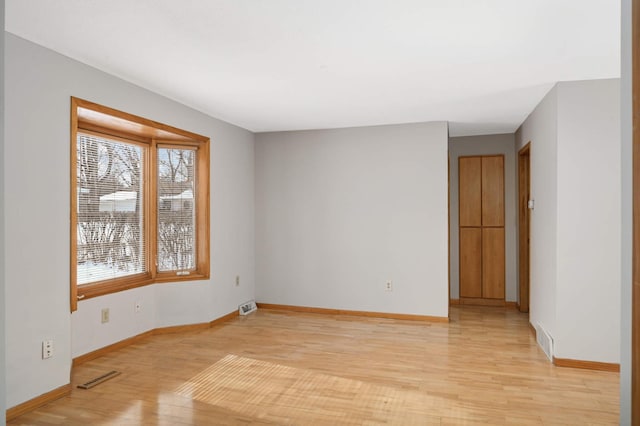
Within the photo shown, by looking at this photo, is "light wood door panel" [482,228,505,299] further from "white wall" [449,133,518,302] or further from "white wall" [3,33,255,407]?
"white wall" [3,33,255,407]

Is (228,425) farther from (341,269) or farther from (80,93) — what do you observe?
(341,269)

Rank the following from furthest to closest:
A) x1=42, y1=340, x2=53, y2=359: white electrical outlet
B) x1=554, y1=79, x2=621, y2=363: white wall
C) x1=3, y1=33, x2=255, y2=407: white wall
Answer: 1. x1=554, y1=79, x2=621, y2=363: white wall
2. x1=42, y1=340, x2=53, y2=359: white electrical outlet
3. x1=3, y1=33, x2=255, y2=407: white wall

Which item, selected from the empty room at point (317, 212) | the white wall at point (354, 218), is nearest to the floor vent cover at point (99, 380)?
the empty room at point (317, 212)

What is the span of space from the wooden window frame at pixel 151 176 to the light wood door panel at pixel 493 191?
390cm

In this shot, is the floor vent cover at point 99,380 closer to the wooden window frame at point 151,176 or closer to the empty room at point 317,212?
the empty room at point 317,212

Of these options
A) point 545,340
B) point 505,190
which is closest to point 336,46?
point 545,340

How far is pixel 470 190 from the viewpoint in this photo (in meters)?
6.43

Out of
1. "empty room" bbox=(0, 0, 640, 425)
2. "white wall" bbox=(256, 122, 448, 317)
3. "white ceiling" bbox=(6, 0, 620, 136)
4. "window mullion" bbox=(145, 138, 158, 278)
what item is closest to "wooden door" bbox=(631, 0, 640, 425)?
"empty room" bbox=(0, 0, 640, 425)

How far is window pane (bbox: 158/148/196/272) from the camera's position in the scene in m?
4.91

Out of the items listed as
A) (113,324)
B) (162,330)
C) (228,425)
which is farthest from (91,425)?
(162,330)

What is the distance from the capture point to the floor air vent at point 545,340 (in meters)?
3.95

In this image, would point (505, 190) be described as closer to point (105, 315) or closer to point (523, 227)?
point (523, 227)

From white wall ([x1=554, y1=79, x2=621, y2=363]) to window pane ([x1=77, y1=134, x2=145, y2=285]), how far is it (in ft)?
13.5

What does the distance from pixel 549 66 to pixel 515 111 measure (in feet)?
5.14
